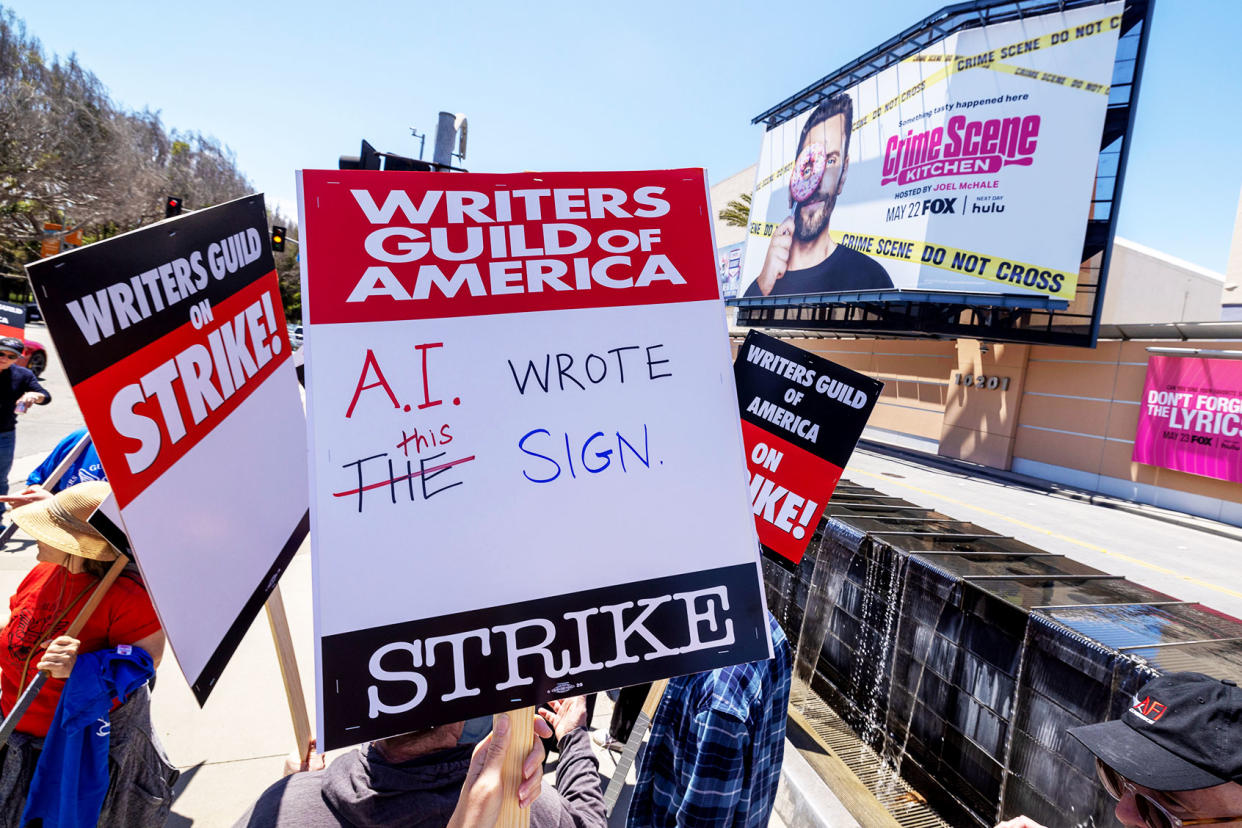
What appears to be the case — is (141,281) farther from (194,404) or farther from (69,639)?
(69,639)

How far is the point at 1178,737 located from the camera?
5.40 feet

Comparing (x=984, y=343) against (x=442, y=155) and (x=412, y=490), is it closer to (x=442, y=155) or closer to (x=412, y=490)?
(x=442, y=155)

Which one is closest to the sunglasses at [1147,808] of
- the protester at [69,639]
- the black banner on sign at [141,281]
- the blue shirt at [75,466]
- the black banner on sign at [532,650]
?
the black banner on sign at [532,650]

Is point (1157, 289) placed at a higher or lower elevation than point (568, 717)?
higher

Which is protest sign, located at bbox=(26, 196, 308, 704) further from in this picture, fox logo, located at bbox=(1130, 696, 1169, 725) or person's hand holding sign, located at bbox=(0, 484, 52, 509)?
person's hand holding sign, located at bbox=(0, 484, 52, 509)

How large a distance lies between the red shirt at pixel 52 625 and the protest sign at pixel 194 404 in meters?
1.33

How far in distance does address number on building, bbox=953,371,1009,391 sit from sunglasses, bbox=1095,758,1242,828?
67.2 feet

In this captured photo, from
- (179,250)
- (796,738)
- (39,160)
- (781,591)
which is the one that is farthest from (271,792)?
(39,160)

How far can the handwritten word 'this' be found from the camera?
152 centimetres

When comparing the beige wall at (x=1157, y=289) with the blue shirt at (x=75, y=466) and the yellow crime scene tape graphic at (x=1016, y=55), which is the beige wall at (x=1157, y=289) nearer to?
the yellow crime scene tape graphic at (x=1016, y=55)

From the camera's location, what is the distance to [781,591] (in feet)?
18.7

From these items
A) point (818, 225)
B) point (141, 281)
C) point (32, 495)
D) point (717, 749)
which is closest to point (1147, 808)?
point (717, 749)

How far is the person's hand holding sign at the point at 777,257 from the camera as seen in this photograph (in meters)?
28.7

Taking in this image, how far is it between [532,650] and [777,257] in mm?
29770
